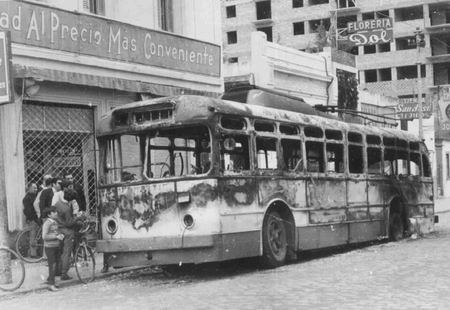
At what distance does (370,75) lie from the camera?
68062 mm

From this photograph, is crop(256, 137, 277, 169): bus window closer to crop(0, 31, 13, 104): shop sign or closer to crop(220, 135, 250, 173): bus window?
crop(220, 135, 250, 173): bus window

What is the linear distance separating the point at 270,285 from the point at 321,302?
1.67 meters

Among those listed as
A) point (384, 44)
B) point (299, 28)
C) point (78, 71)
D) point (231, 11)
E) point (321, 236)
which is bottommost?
point (321, 236)

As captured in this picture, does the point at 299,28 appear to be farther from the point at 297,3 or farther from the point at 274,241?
the point at 274,241

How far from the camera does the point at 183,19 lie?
2039 cm

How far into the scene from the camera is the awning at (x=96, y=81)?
1441 centimetres

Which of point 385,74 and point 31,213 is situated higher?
point 385,74

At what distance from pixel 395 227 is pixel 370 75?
5268cm

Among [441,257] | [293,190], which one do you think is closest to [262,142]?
[293,190]

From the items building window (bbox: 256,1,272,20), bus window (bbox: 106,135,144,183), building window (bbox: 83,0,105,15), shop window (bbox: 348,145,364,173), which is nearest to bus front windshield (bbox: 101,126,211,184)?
bus window (bbox: 106,135,144,183)

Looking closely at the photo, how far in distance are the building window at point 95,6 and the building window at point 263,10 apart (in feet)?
175

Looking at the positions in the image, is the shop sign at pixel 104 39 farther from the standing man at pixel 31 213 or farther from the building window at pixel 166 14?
the standing man at pixel 31 213

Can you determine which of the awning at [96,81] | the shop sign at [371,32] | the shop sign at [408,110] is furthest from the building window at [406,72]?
the awning at [96,81]

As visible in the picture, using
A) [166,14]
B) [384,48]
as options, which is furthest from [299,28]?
[166,14]
